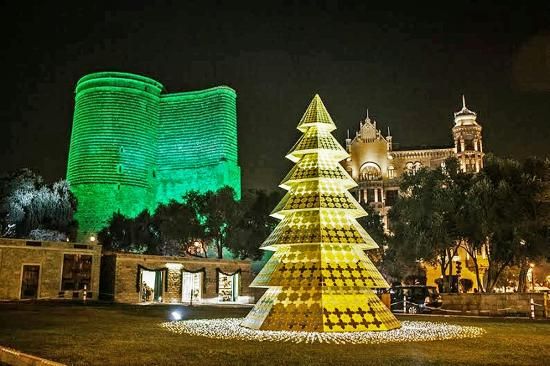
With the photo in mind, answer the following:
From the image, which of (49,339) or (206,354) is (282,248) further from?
(49,339)

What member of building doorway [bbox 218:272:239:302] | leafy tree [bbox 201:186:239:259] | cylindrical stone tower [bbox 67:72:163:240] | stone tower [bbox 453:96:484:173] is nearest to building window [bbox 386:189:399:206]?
stone tower [bbox 453:96:484:173]

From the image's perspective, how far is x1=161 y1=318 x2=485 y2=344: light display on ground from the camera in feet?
38.4

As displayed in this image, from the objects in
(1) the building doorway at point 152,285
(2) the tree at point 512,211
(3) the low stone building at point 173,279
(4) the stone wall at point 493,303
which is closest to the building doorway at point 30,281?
(3) the low stone building at point 173,279

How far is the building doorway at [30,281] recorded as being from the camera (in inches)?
1101

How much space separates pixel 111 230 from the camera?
52875mm

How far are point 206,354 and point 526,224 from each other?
22162 mm

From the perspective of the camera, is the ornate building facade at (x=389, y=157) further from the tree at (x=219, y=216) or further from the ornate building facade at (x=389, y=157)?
the tree at (x=219, y=216)

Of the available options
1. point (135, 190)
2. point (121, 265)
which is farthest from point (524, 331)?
point (135, 190)

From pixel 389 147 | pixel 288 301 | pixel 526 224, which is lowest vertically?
pixel 288 301

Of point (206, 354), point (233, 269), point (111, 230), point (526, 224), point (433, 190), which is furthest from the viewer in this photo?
point (111, 230)

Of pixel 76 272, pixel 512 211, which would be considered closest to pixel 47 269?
pixel 76 272

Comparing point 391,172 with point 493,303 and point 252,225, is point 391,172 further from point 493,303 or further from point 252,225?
point 493,303

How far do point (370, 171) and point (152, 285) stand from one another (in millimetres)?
41254

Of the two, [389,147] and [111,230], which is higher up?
[389,147]
